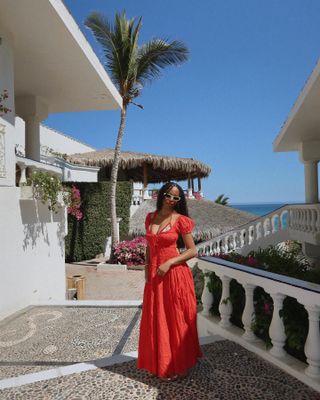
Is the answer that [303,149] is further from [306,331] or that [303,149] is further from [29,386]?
[29,386]

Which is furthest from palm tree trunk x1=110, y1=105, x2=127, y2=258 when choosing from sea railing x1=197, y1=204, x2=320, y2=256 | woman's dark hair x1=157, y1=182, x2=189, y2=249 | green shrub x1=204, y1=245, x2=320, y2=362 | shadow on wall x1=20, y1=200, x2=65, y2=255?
woman's dark hair x1=157, y1=182, x2=189, y2=249

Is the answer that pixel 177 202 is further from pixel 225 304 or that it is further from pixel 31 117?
pixel 31 117

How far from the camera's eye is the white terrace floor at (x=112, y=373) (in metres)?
2.48

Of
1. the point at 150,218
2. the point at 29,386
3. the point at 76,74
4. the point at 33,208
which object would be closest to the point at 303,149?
the point at 76,74

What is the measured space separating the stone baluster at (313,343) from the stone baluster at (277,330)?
290 millimetres

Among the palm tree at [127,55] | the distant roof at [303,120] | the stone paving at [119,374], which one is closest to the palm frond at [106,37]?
the palm tree at [127,55]

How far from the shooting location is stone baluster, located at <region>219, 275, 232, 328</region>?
3342mm

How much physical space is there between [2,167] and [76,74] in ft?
9.68

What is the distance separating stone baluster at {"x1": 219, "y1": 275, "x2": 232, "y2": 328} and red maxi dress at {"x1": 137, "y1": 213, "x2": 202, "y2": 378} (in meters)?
0.72

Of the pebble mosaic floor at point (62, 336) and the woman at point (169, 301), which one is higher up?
the woman at point (169, 301)

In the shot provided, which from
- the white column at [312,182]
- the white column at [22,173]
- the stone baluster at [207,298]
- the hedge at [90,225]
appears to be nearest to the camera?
the stone baluster at [207,298]

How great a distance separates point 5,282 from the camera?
4688mm

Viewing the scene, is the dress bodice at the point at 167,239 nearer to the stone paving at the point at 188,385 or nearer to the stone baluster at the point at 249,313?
the stone baluster at the point at 249,313

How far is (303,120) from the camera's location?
7660 millimetres
